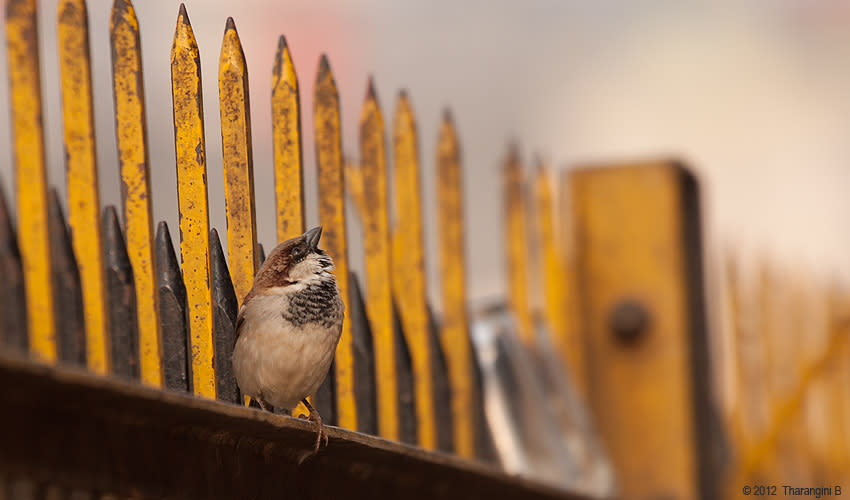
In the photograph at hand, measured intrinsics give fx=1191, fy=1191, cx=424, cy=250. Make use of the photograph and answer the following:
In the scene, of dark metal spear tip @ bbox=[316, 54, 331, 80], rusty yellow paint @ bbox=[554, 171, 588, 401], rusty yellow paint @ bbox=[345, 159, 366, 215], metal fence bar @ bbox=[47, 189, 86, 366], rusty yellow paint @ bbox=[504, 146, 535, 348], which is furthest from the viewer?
rusty yellow paint @ bbox=[554, 171, 588, 401]

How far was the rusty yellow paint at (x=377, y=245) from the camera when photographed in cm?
256

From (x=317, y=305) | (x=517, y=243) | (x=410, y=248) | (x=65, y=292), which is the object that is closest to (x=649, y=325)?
(x=517, y=243)

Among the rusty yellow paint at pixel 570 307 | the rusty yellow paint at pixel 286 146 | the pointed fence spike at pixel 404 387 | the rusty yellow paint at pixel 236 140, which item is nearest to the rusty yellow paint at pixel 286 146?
the rusty yellow paint at pixel 286 146

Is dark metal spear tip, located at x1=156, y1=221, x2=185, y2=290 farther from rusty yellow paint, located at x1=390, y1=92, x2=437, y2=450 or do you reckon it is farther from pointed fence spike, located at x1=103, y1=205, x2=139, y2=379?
rusty yellow paint, located at x1=390, y1=92, x2=437, y2=450

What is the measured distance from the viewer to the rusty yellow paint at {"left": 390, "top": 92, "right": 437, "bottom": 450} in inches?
110

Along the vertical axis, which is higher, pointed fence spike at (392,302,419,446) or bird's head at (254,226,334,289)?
bird's head at (254,226,334,289)

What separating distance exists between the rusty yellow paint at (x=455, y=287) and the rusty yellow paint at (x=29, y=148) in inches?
68.5

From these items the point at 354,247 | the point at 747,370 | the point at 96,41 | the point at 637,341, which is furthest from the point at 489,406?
the point at 96,41

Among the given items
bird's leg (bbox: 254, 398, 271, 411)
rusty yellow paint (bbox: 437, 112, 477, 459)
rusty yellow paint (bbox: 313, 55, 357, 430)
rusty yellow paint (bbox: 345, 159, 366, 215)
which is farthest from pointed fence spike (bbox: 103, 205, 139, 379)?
rusty yellow paint (bbox: 437, 112, 477, 459)

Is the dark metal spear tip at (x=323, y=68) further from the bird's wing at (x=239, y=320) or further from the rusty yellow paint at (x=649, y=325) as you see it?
the rusty yellow paint at (x=649, y=325)

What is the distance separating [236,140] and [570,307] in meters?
2.74

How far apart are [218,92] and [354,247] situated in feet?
2.82

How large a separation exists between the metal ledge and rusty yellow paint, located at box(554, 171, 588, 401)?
219 centimetres

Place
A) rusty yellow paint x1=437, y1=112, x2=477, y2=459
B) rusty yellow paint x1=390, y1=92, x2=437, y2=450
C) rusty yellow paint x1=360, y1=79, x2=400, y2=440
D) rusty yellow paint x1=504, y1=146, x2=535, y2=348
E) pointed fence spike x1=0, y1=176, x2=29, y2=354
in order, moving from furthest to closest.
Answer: rusty yellow paint x1=504, y1=146, x2=535, y2=348
rusty yellow paint x1=437, y1=112, x2=477, y2=459
rusty yellow paint x1=390, y1=92, x2=437, y2=450
rusty yellow paint x1=360, y1=79, x2=400, y2=440
pointed fence spike x1=0, y1=176, x2=29, y2=354
